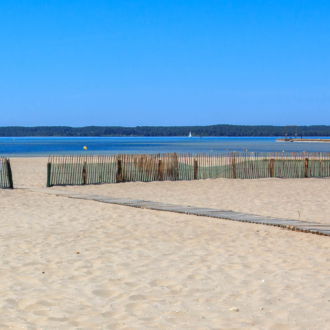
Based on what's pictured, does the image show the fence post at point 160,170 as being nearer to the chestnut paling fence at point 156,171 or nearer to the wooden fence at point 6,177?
the chestnut paling fence at point 156,171

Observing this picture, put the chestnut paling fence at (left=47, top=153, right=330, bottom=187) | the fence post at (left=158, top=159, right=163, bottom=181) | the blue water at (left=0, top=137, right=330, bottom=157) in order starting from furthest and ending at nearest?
1. the blue water at (left=0, top=137, right=330, bottom=157)
2. the fence post at (left=158, top=159, right=163, bottom=181)
3. the chestnut paling fence at (left=47, top=153, right=330, bottom=187)

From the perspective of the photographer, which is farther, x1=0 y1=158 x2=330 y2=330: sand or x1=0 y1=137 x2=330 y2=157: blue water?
x1=0 y1=137 x2=330 y2=157: blue water

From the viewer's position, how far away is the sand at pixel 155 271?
3896mm

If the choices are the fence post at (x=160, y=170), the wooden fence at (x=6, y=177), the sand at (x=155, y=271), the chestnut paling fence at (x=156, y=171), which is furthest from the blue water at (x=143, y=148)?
the sand at (x=155, y=271)

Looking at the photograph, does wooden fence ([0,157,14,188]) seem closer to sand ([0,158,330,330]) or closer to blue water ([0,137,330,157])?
sand ([0,158,330,330])

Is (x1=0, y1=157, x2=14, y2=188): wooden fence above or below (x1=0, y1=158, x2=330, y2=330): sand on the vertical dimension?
above

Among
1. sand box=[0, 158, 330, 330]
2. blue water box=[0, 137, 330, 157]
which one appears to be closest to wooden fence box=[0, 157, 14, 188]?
sand box=[0, 158, 330, 330]

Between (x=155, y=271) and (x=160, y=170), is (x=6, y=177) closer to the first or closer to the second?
(x=160, y=170)

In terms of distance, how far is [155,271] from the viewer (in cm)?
541

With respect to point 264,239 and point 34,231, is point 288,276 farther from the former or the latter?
point 34,231

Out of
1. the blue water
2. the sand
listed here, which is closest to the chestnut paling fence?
the sand

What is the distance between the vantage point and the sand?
3.90 metres

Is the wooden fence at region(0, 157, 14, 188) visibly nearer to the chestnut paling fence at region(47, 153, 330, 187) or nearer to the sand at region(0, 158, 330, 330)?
the chestnut paling fence at region(47, 153, 330, 187)

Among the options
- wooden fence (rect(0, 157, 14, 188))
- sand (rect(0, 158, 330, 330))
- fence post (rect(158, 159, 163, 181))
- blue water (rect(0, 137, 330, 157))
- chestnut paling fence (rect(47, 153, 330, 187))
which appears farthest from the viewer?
blue water (rect(0, 137, 330, 157))
